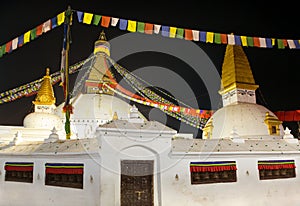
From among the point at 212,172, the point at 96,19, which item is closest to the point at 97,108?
the point at 96,19

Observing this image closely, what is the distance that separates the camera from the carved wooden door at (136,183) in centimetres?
705

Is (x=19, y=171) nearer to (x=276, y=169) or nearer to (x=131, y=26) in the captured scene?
(x=131, y=26)

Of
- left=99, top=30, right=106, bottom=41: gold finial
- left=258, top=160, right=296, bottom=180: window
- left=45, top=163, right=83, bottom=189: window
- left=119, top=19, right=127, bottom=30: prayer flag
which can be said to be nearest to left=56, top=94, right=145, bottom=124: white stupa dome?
left=99, top=30, right=106, bottom=41: gold finial

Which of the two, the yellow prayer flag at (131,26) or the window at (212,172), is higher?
the yellow prayer flag at (131,26)

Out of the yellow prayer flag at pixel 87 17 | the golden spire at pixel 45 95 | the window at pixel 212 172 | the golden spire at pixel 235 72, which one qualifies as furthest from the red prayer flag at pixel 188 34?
the golden spire at pixel 45 95

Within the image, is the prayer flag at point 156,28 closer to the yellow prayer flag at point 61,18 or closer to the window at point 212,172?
the yellow prayer flag at point 61,18

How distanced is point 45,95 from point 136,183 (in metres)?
14.7

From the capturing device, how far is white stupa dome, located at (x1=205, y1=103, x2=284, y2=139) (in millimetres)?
13773

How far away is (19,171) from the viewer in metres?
9.11

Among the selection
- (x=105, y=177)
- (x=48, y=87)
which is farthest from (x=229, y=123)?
(x=48, y=87)

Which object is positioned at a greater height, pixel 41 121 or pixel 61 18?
pixel 61 18

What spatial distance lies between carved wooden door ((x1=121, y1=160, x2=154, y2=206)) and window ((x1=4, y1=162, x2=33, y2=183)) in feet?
11.7

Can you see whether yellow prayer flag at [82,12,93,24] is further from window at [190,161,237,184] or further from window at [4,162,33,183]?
window at [190,161,237,184]

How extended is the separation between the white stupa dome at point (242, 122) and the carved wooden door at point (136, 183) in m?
7.28
